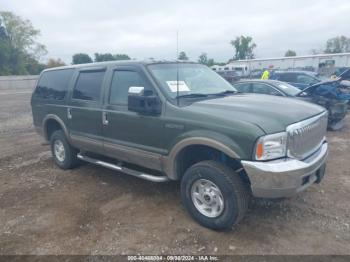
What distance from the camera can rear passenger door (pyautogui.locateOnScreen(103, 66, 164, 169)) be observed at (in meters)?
4.07

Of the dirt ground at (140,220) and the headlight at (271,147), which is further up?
the headlight at (271,147)

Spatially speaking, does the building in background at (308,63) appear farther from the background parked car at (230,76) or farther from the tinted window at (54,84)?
the tinted window at (54,84)

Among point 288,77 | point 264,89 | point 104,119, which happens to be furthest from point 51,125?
point 288,77

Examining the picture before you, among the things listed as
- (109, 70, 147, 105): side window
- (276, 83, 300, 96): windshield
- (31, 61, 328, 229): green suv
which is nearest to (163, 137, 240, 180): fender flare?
(31, 61, 328, 229): green suv

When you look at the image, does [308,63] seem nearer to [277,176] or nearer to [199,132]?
[199,132]

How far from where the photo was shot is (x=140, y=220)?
13.0 feet

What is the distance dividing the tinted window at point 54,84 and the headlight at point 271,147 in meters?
3.76

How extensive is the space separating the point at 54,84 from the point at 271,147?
4367mm

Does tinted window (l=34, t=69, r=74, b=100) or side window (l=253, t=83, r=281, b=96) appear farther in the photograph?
side window (l=253, t=83, r=281, b=96)

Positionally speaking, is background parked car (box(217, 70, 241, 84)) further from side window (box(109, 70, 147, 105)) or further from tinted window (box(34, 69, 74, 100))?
side window (box(109, 70, 147, 105))

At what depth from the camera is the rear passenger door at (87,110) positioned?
4863mm

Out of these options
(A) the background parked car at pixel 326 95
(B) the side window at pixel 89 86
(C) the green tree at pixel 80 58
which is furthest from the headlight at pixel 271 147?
(C) the green tree at pixel 80 58

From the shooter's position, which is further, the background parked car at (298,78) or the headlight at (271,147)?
the background parked car at (298,78)

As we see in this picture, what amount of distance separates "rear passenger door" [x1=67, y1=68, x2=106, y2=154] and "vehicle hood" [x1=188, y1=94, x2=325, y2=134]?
176cm
